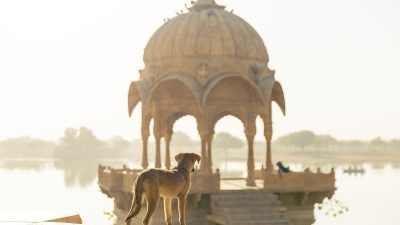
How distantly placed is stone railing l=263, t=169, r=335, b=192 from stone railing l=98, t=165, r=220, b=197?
191 cm

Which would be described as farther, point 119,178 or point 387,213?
point 387,213

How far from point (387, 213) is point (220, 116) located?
2687 centimetres

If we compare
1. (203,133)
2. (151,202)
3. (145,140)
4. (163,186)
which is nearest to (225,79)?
(203,133)

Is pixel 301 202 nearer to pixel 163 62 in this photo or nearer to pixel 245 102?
pixel 245 102

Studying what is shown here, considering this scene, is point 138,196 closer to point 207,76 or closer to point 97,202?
point 207,76

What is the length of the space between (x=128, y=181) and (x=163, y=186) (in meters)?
12.6

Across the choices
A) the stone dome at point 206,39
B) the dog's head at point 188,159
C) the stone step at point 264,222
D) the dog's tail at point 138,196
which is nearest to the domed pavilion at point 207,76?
the stone dome at point 206,39

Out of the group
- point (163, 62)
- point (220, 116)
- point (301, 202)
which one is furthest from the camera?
point (220, 116)

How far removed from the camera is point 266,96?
23016 millimetres

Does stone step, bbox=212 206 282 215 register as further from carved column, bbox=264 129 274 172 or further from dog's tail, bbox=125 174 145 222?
dog's tail, bbox=125 174 145 222

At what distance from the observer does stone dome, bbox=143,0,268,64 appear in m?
22.9

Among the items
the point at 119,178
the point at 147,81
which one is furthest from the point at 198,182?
the point at 147,81

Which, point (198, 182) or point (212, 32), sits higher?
point (212, 32)

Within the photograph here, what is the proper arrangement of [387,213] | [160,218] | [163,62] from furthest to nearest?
[387,213] → [163,62] → [160,218]
